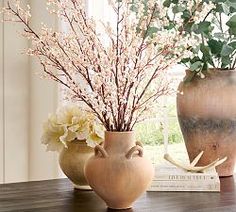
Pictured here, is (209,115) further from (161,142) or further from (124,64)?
(161,142)

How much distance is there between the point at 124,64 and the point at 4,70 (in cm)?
134

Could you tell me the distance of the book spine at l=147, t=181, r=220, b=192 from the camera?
1.64 m

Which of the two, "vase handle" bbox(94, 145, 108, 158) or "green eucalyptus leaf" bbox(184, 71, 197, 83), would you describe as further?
"green eucalyptus leaf" bbox(184, 71, 197, 83)

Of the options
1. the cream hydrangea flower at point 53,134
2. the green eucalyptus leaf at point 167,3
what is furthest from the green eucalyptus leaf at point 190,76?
the cream hydrangea flower at point 53,134

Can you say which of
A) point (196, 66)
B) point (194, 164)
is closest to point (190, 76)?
point (196, 66)

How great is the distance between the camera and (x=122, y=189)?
1397 mm

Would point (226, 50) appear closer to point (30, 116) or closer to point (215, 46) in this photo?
point (215, 46)

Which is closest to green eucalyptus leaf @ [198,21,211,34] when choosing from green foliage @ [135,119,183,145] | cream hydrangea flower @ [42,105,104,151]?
cream hydrangea flower @ [42,105,104,151]

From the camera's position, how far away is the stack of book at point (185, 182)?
5.39 feet

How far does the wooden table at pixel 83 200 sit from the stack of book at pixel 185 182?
27 mm

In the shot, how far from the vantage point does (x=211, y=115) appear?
1802 mm

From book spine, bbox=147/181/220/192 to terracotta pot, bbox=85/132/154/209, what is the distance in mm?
220

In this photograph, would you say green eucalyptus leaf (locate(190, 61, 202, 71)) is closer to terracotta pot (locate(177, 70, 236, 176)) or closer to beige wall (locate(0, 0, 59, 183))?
terracotta pot (locate(177, 70, 236, 176))

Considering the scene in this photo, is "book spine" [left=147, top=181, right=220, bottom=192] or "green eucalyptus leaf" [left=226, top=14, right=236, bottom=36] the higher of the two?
"green eucalyptus leaf" [left=226, top=14, right=236, bottom=36]
